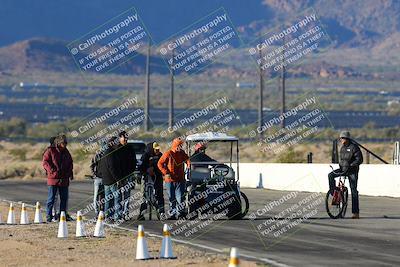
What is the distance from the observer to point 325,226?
925 inches

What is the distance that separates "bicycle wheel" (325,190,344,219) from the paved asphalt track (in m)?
0.18

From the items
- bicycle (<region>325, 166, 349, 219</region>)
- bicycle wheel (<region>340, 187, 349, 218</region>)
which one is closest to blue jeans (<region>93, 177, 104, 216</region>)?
bicycle (<region>325, 166, 349, 219</region>)

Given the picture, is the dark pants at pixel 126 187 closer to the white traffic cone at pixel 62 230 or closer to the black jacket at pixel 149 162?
the black jacket at pixel 149 162

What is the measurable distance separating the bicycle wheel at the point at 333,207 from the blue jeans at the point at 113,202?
13.3ft

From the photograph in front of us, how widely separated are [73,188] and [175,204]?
16758 millimetres

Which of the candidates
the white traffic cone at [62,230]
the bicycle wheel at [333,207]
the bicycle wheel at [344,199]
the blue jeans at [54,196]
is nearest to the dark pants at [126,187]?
the blue jeans at [54,196]

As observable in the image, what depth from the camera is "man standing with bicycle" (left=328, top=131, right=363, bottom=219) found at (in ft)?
83.6

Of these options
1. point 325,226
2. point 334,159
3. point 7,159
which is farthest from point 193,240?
point 7,159

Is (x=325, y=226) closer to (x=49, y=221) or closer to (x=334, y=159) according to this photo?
(x=49, y=221)

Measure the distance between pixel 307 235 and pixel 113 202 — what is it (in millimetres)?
4527

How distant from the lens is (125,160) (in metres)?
24.4

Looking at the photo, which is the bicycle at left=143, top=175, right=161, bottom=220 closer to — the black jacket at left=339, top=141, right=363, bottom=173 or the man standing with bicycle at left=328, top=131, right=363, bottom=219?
the man standing with bicycle at left=328, top=131, right=363, bottom=219

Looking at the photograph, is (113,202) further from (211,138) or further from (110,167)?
(211,138)

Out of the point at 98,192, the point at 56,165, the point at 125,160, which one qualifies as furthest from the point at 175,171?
the point at 56,165
